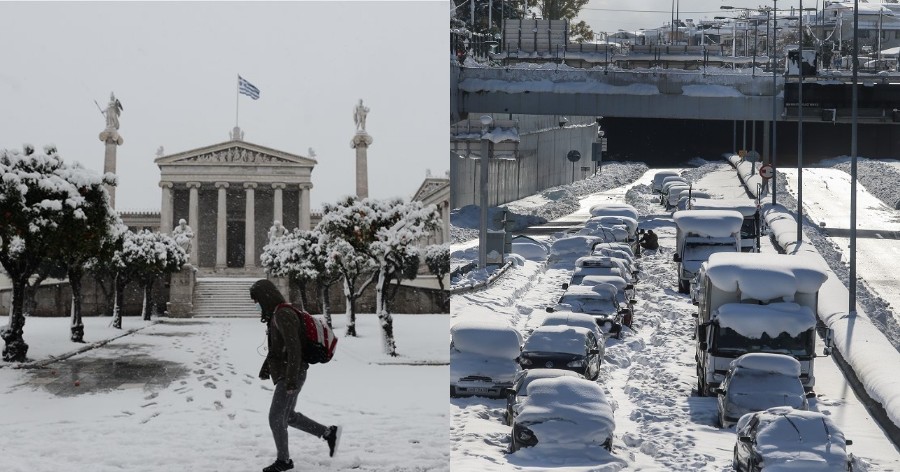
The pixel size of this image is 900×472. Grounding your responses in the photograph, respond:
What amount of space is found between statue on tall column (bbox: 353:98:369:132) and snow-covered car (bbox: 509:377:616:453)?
27.8 ft

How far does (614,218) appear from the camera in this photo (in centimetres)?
5766

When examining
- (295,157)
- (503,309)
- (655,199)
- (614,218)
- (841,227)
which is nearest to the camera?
(295,157)

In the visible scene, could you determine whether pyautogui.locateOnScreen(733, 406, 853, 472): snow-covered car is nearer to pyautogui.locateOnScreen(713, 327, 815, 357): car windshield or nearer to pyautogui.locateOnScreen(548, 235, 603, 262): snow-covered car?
pyautogui.locateOnScreen(713, 327, 815, 357): car windshield

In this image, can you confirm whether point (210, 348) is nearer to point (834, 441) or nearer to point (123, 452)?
point (123, 452)

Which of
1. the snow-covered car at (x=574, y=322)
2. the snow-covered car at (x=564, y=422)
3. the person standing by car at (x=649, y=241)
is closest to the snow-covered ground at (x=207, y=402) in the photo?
the snow-covered car at (x=564, y=422)

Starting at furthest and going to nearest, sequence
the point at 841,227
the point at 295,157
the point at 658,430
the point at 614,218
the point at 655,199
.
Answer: the point at 655,199
the point at 841,227
the point at 614,218
the point at 658,430
the point at 295,157

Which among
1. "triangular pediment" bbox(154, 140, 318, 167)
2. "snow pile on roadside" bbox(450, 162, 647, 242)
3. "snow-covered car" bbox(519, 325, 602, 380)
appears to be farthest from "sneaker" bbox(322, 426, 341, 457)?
"snow pile on roadside" bbox(450, 162, 647, 242)

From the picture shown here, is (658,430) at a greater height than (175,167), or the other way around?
(175,167)

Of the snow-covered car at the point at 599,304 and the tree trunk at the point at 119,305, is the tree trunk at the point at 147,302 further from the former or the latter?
the snow-covered car at the point at 599,304

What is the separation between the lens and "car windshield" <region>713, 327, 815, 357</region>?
24.6m

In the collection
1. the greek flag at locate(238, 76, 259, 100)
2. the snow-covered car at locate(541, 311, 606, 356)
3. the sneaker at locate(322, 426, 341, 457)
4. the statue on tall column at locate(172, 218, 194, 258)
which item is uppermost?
the greek flag at locate(238, 76, 259, 100)

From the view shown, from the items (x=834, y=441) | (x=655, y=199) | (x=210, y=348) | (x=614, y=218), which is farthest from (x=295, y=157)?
(x=655, y=199)

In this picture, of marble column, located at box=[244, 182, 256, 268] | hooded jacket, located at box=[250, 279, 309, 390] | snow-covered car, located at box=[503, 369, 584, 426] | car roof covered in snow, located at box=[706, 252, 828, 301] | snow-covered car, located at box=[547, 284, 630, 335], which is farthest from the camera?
snow-covered car, located at box=[547, 284, 630, 335]

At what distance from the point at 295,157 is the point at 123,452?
258cm
